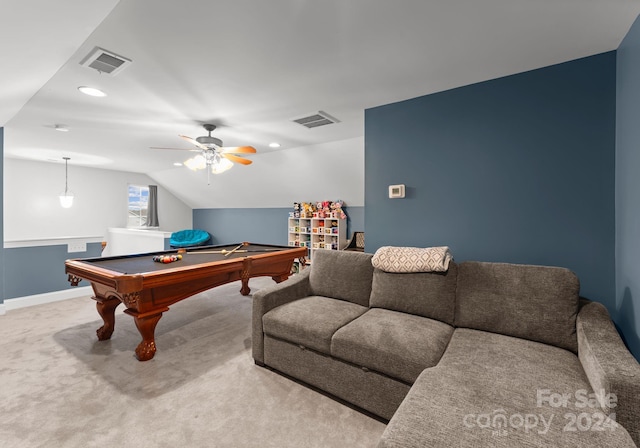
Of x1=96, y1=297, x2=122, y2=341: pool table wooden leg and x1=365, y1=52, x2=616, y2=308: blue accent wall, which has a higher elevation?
x1=365, y1=52, x2=616, y2=308: blue accent wall

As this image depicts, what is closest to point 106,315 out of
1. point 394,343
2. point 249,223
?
point 394,343

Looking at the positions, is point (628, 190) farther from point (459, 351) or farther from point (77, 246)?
point (77, 246)

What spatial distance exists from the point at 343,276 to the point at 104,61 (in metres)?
2.50

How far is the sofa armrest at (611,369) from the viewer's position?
43.5 inches

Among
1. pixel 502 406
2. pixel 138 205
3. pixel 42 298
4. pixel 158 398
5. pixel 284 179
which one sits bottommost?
pixel 158 398

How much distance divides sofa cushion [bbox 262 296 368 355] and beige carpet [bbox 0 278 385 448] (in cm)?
35

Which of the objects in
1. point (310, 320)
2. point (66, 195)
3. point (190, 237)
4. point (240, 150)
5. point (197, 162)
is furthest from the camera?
point (190, 237)

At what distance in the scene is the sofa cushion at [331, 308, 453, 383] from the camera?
163 cm

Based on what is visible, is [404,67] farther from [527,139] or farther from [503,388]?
[503,388]

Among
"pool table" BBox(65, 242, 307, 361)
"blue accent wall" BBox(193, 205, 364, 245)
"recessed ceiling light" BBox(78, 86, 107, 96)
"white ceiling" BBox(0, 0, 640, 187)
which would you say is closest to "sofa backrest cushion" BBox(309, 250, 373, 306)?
"pool table" BBox(65, 242, 307, 361)

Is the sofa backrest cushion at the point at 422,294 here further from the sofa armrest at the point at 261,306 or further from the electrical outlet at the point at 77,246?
the electrical outlet at the point at 77,246

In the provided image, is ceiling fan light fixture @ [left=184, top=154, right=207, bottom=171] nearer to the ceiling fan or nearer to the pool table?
the ceiling fan

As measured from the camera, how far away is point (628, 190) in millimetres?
1828

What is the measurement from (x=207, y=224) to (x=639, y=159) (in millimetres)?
8424
